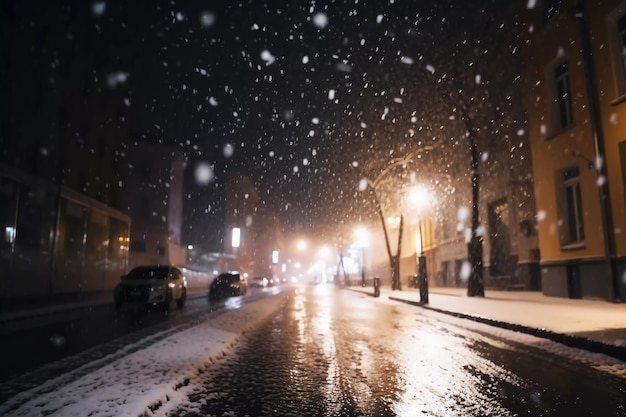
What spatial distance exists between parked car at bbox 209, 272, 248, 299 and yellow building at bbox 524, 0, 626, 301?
18.8 metres

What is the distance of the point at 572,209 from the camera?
59.7ft

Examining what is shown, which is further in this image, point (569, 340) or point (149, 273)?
point (149, 273)

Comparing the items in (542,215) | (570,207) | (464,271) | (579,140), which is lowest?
(464,271)

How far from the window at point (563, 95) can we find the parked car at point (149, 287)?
52.5ft

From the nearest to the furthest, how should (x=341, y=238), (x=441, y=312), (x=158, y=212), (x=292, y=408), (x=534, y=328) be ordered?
(x=292, y=408) < (x=534, y=328) < (x=441, y=312) < (x=158, y=212) < (x=341, y=238)

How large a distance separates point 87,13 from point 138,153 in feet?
81.7

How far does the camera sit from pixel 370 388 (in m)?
5.21

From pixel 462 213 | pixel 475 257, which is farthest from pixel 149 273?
pixel 462 213

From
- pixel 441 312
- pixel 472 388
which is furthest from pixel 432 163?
pixel 472 388

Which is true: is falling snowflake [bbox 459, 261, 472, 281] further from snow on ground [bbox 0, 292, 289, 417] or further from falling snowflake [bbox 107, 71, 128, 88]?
snow on ground [bbox 0, 292, 289, 417]

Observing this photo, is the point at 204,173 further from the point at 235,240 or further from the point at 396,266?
the point at 396,266

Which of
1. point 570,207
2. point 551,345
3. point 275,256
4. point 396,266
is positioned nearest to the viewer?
point 551,345

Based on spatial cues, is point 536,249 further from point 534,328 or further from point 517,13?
point 534,328

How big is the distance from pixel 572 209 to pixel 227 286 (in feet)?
70.6
